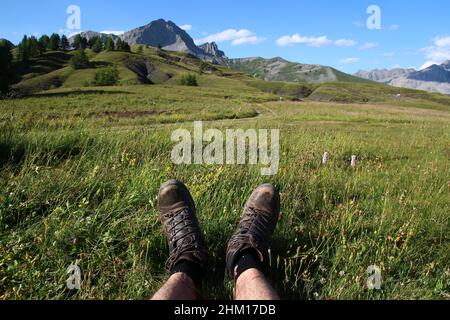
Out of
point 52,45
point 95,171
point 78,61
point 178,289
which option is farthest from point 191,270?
point 52,45

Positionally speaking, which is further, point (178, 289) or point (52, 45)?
point (52, 45)

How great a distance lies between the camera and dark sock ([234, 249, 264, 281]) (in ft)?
8.88

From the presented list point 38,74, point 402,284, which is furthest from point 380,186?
point 38,74

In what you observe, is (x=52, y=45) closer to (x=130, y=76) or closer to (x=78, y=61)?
(x=78, y=61)

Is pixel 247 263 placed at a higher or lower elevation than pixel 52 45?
lower

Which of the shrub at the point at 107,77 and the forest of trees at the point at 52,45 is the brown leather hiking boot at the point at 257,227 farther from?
the forest of trees at the point at 52,45

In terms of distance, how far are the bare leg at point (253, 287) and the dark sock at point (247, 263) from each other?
0.06 m

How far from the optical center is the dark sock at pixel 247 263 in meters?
2.71

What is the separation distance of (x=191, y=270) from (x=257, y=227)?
754 mm

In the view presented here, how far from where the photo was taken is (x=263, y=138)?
8789 millimetres

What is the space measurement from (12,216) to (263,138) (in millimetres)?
6215

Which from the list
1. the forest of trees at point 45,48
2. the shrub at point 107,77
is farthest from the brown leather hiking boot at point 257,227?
the shrub at point 107,77

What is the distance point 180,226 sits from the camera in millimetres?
3184

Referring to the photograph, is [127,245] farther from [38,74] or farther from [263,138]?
[38,74]
